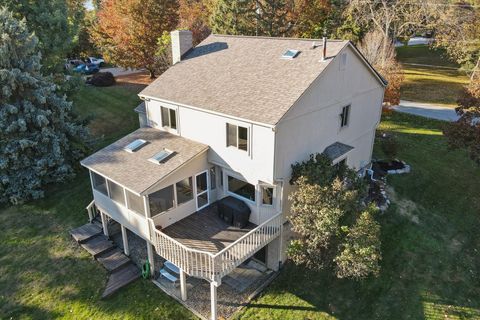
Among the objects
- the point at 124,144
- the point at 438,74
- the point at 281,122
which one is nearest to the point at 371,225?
the point at 281,122

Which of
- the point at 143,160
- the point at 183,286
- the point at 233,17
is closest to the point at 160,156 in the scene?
the point at 143,160

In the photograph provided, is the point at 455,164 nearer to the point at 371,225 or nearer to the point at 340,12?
the point at 371,225

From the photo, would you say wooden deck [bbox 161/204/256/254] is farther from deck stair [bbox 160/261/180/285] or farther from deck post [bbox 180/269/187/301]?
deck stair [bbox 160/261/180/285]

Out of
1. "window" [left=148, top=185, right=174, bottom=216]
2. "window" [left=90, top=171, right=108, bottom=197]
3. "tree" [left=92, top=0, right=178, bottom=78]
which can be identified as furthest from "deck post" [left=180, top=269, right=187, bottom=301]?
"tree" [left=92, top=0, right=178, bottom=78]

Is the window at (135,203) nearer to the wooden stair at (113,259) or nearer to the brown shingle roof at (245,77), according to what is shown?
the wooden stair at (113,259)

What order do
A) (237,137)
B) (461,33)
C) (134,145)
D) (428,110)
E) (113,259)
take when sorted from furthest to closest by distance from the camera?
(461,33) → (428,110) → (134,145) → (113,259) → (237,137)

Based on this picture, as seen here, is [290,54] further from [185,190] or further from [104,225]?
[104,225]
